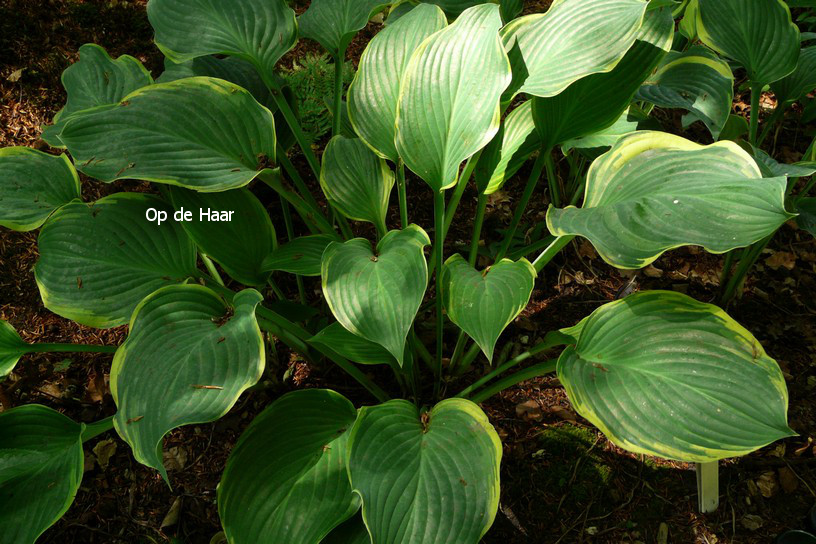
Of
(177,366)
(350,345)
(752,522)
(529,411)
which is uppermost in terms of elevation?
(177,366)

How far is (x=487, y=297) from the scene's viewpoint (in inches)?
46.3

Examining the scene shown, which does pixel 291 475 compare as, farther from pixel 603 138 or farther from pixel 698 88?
pixel 698 88

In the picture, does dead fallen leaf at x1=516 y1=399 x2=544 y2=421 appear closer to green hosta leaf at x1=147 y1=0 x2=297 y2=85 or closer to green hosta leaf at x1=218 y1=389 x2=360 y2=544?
green hosta leaf at x1=218 y1=389 x2=360 y2=544

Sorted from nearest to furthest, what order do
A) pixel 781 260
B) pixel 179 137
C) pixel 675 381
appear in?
pixel 675 381, pixel 179 137, pixel 781 260

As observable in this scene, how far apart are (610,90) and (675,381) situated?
0.71 m

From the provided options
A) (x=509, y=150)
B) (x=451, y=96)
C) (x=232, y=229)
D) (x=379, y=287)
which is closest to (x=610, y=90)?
(x=509, y=150)

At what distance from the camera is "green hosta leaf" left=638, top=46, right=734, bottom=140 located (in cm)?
146

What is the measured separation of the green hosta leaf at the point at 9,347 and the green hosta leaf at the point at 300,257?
578mm

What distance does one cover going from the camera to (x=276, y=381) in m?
1.67

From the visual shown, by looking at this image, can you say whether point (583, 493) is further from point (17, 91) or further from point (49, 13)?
point (49, 13)

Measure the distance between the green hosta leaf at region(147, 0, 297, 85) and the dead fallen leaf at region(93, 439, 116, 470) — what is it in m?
1.06

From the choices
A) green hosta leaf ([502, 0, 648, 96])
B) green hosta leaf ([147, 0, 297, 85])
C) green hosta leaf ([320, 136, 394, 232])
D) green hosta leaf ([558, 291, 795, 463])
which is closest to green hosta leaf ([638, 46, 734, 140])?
green hosta leaf ([502, 0, 648, 96])

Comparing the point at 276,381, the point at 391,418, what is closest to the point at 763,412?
the point at 391,418

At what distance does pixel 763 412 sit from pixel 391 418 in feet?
2.27
